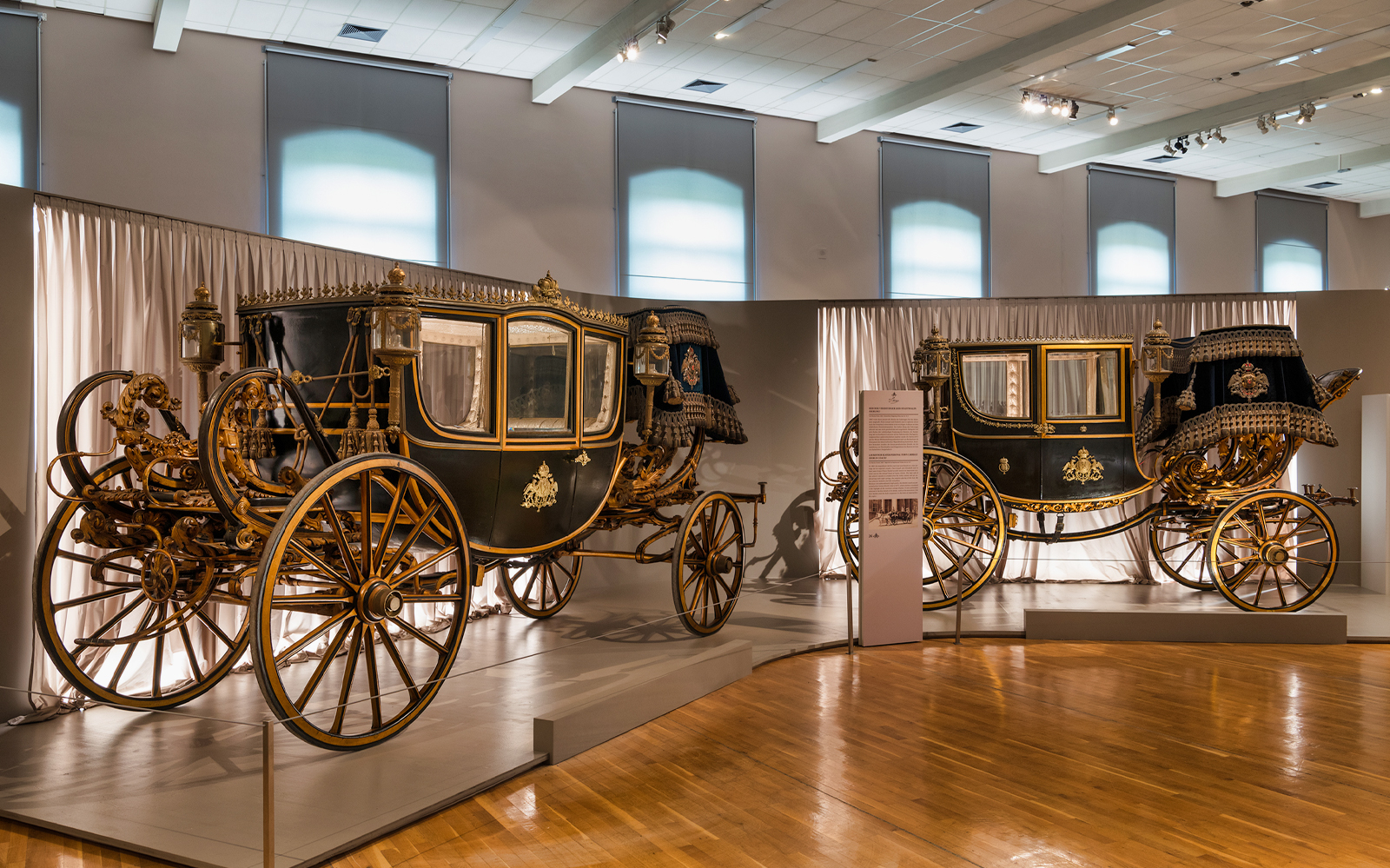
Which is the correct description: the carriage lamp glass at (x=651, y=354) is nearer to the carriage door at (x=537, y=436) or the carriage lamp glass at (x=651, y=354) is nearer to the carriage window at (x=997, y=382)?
the carriage door at (x=537, y=436)

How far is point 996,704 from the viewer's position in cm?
472

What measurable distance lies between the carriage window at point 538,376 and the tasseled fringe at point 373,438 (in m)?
0.67

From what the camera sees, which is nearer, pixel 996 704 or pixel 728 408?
pixel 996 704

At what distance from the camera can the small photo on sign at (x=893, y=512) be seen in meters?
5.90

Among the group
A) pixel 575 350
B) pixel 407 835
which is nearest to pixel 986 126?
pixel 575 350

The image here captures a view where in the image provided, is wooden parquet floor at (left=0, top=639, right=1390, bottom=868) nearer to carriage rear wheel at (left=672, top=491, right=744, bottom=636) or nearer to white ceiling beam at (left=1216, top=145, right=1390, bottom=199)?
carriage rear wheel at (left=672, top=491, right=744, bottom=636)

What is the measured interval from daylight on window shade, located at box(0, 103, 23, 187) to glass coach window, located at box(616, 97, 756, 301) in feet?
14.5

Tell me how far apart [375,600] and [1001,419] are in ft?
15.8

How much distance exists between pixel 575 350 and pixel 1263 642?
4.61 metres

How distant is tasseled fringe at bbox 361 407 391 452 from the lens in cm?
380

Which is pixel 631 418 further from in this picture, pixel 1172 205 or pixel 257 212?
pixel 1172 205

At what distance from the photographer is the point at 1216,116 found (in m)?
9.16

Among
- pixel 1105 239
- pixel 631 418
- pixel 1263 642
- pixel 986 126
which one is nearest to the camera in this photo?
pixel 631 418

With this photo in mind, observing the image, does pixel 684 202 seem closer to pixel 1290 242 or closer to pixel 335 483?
pixel 335 483
